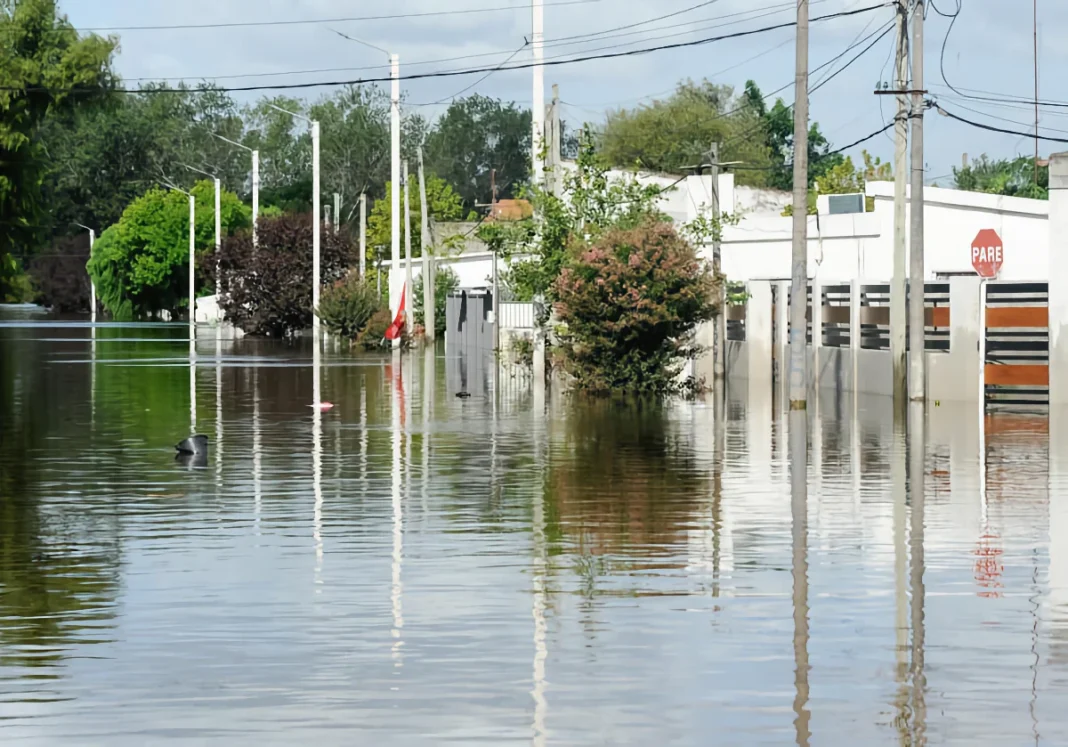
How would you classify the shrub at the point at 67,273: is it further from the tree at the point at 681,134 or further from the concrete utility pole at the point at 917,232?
the concrete utility pole at the point at 917,232

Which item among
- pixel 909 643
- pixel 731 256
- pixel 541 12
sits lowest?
pixel 909 643

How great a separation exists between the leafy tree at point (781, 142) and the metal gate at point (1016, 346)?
92803 mm

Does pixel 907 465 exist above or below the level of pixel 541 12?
below

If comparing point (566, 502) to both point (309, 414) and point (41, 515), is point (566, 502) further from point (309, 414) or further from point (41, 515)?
point (309, 414)

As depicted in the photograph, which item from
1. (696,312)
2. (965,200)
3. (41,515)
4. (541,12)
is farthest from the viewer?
(965,200)

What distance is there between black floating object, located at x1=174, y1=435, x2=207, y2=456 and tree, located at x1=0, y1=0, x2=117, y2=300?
148 feet

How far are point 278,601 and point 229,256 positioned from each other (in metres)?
77.8

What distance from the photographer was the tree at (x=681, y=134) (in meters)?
133

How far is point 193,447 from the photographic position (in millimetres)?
22266

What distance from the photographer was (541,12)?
41.3 metres

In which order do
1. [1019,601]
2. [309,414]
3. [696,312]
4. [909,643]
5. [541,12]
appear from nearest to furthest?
1. [909,643]
2. [1019,601]
3. [309,414]
4. [696,312]
5. [541,12]

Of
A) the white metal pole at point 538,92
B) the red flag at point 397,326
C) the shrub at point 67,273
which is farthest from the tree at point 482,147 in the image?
the white metal pole at point 538,92

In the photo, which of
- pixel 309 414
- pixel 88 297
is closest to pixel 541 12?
pixel 309 414

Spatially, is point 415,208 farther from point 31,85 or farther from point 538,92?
point 538,92
